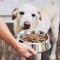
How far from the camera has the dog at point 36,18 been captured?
1.15 m

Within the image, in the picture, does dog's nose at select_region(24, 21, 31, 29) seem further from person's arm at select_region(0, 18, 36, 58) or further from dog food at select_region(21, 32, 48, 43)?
person's arm at select_region(0, 18, 36, 58)

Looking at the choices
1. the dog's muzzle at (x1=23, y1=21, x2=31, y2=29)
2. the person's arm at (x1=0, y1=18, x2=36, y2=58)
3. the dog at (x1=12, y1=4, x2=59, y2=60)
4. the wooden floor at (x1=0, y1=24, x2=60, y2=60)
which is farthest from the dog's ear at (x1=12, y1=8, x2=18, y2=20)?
the person's arm at (x1=0, y1=18, x2=36, y2=58)

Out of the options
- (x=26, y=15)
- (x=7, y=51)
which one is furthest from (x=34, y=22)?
(x=7, y=51)

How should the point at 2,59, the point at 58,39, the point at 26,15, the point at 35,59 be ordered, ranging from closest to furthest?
the point at 26,15 → the point at 35,59 → the point at 2,59 → the point at 58,39

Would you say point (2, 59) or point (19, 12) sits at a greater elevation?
point (19, 12)

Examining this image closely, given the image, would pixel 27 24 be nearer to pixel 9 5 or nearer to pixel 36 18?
pixel 36 18

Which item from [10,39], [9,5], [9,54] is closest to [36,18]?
[9,5]

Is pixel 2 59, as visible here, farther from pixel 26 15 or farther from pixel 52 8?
pixel 52 8

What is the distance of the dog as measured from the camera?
1150mm

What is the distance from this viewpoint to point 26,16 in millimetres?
1149

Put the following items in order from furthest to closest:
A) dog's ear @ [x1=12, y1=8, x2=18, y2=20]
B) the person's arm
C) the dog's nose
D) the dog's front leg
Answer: the dog's front leg → dog's ear @ [x1=12, y1=8, x2=18, y2=20] → the dog's nose → the person's arm

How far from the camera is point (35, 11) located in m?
1.23

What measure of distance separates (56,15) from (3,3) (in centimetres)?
42

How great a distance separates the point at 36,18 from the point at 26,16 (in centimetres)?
9
